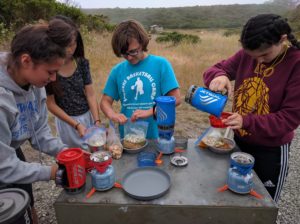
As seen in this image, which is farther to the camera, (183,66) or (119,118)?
(183,66)

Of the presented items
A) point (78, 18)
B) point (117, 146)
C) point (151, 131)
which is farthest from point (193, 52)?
point (117, 146)

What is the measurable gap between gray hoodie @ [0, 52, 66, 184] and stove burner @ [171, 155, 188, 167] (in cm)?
77

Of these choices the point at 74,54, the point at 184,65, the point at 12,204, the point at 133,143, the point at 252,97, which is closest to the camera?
the point at 12,204

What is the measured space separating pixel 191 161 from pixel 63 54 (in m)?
1.07

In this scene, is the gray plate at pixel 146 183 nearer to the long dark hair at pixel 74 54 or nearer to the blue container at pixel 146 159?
Answer: the blue container at pixel 146 159

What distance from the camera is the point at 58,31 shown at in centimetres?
158

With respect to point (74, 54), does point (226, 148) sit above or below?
below

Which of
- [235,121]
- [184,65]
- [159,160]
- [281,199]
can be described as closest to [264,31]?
[235,121]

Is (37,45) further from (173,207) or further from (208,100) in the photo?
(173,207)

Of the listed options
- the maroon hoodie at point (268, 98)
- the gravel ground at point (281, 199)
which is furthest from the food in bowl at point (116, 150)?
the gravel ground at point (281, 199)

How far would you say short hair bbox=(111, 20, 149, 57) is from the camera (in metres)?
2.06

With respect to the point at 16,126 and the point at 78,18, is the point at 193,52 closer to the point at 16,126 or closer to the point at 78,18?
the point at 78,18

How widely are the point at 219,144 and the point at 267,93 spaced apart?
477 mm

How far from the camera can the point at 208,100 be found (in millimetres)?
1542
